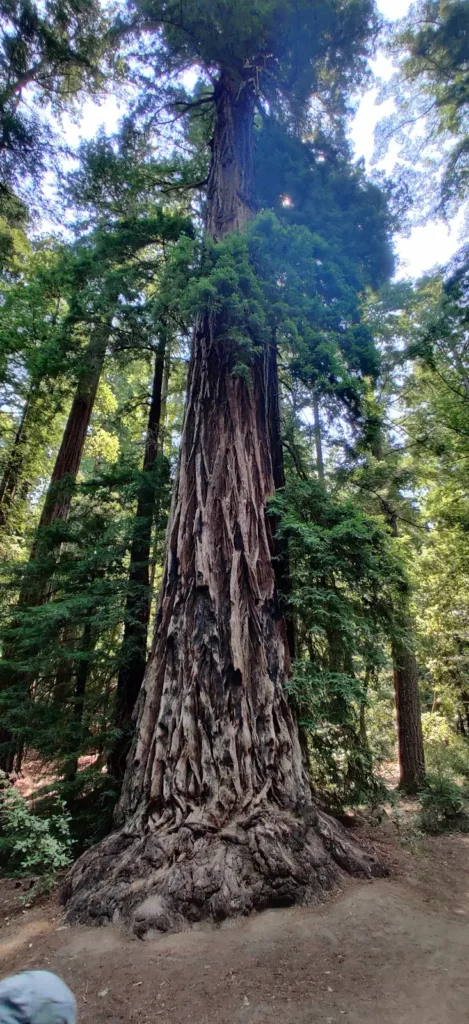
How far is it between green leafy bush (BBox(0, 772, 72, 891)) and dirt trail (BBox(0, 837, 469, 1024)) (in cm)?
42

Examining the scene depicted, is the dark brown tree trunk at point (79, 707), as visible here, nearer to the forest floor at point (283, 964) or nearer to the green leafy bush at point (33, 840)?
the green leafy bush at point (33, 840)

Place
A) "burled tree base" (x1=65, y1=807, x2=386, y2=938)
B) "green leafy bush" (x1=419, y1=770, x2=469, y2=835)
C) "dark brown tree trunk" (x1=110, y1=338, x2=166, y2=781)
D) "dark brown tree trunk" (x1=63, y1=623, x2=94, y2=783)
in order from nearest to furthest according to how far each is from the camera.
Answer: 1. "burled tree base" (x1=65, y1=807, x2=386, y2=938)
2. "dark brown tree trunk" (x1=63, y1=623, x2=94, y2=783)
3. "dark brown tree trunk" (x1=110, y1=338, x2=166, y2=781)
4. "green leafy bush" (x1=419, y1=770, x2=469, y2=835)

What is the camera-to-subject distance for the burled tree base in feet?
10.1

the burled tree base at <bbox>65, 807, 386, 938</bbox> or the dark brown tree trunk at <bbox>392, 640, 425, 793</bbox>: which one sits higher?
the dark brown tree trunk at <bbox>392, 640, 425, 793</bbox>

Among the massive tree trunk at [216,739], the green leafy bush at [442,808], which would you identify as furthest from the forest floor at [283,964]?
the green leafy bush at [442,808]

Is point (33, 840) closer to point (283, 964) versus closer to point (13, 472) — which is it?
point (283, 964)

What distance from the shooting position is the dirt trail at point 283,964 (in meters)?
2.26

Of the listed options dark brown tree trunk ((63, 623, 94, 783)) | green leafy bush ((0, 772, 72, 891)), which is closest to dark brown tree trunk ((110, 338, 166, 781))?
dark brown tree trunk ((63, 623, 94, 783))

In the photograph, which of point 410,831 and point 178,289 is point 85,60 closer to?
point 178,289

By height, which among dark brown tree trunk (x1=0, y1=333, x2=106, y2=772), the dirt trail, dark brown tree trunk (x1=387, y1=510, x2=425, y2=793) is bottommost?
the dirt trail

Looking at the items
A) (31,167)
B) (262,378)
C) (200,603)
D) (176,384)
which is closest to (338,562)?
(200,603)

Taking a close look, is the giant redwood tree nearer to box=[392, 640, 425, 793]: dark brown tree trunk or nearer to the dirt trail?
the dirt trail

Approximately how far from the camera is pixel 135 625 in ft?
17.8

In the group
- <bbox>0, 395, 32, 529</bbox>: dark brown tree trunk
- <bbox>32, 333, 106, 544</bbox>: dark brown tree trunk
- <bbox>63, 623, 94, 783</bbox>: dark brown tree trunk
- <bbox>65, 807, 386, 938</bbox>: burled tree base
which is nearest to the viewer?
A: <bbox>65, 807, 386, 938</bbox>: burled tree base
